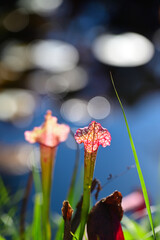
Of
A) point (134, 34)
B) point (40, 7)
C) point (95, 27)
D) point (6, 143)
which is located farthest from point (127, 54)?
point (6, 143)

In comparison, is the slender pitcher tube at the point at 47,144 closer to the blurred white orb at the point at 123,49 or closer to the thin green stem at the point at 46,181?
the thin green stem at the point at 46,181

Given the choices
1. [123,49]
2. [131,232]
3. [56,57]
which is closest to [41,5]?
[56,57]

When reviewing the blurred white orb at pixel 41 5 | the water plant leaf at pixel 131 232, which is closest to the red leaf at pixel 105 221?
the water plant leaf at pixel 131 232

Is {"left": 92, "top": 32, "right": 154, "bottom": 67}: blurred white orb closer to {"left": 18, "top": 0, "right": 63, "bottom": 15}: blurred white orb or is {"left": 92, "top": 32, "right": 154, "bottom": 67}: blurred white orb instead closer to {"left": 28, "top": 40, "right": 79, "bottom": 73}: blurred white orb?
{"left": 28, "top": 40, "right": 79, "bottom": 73}: blurred white orb

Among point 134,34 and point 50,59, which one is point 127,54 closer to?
point 134,34

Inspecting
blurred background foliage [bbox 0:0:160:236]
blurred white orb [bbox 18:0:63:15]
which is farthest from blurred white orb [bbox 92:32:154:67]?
blurred white orb [bbox 18:0:63:15]

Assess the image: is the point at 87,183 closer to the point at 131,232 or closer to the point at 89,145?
the point at 89,145
